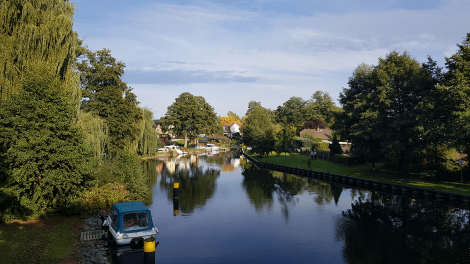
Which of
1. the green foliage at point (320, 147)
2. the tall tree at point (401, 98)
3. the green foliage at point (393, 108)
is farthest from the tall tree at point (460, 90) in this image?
the green foliage at point (320, 147)

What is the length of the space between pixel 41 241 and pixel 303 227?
663 inches

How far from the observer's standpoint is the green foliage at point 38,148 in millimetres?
19547

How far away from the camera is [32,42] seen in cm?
2416

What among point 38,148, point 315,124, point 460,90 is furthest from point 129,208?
point 315,124

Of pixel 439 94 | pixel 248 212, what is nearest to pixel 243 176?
pixel 248 212

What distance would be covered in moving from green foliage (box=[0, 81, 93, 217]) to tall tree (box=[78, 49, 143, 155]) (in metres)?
25.0

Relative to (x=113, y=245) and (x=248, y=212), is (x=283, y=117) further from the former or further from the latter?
(x=113, y=245)

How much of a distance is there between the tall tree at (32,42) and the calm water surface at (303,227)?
13.9 m

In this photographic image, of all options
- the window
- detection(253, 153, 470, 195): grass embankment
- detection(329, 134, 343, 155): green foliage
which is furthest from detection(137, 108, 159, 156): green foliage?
the window

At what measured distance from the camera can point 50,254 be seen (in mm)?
15414

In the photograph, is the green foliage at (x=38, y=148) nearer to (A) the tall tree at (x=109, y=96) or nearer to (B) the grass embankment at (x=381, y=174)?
(A) the tall tree at (x=109, y=96)

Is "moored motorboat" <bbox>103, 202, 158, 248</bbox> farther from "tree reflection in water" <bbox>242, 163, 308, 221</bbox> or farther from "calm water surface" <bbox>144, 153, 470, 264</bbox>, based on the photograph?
"tree reflection in water" <bbox>242, 163, 308, 221</bbox>

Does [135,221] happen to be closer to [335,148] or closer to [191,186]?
[191,186]

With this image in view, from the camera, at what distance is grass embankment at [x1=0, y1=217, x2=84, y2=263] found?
15.0m
